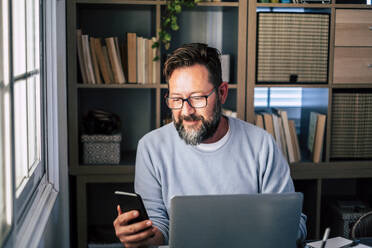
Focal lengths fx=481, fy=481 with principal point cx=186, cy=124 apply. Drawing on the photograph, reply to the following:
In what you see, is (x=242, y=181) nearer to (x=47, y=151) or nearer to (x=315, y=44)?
(x=47, y=151)

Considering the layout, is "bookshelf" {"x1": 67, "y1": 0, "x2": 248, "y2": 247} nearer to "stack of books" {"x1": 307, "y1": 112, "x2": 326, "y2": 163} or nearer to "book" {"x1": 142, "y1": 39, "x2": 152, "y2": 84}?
"book" {"x1": 142, "y1": 39, "x2": 152, "y2": 84}

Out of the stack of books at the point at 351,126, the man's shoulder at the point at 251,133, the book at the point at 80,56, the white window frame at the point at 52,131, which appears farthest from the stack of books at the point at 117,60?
the stack of books at the point at 351,126

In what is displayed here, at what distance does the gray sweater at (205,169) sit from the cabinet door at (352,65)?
3.24 feet

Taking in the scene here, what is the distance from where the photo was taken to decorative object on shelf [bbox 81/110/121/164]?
9.02 ft

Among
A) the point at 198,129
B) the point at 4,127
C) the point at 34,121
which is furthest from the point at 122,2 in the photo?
the point at 4,127

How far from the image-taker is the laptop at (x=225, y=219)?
1285 mm

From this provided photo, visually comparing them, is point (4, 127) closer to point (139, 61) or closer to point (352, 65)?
point (139, 61)

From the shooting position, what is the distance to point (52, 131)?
2.37 m

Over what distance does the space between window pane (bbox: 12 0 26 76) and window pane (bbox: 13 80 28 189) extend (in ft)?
0.18

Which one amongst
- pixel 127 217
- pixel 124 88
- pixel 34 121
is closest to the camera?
pixel 127 217

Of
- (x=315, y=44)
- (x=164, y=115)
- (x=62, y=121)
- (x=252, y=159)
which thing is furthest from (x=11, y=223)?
(x=315, y=44)

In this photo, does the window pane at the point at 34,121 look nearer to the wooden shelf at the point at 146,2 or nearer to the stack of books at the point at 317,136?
the wooden shelf at the point at 146,2

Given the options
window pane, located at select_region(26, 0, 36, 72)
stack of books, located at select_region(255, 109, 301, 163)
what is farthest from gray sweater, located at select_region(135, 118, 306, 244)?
stack of books, located at select_region(255, 109, 301, 163)

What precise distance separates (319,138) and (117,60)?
1.28 metres
